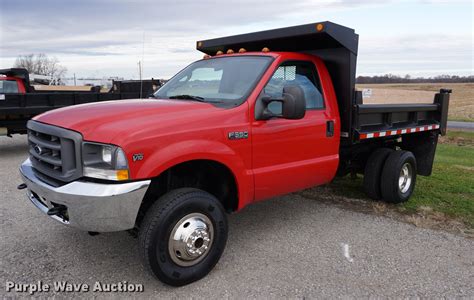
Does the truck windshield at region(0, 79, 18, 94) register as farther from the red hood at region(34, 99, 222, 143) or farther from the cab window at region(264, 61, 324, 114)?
the cab window at region(264, 61, 324, 114)

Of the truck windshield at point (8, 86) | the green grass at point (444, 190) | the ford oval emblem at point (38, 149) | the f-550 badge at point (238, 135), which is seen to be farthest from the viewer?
the truck windshield at point (8, 86)

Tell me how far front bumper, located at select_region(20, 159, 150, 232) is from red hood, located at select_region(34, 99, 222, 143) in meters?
0.37

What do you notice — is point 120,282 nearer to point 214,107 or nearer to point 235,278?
point 235,278

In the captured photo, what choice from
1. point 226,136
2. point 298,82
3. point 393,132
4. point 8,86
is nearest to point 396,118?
point 393,132

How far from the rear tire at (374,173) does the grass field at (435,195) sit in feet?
0.54

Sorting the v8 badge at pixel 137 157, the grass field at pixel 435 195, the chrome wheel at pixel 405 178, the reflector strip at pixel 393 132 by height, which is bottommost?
the grass field at pixel 435 195

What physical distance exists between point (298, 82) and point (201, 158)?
170 cm

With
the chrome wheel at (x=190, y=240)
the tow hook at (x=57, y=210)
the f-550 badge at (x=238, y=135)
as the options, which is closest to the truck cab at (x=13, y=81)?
the tow hook at (x=57, y=210)

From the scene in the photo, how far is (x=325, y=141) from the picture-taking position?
15.2 feet

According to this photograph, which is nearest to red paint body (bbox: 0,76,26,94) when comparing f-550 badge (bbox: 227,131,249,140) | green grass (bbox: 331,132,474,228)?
green grass (bbox: 331,132,474,228)

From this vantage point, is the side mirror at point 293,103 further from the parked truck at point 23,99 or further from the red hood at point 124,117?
the parked truck at point 23,99

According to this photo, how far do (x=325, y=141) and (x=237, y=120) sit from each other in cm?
139

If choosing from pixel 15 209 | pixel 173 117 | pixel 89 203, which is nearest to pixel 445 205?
pixel 173 117

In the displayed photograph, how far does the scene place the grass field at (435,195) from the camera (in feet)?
17.0
